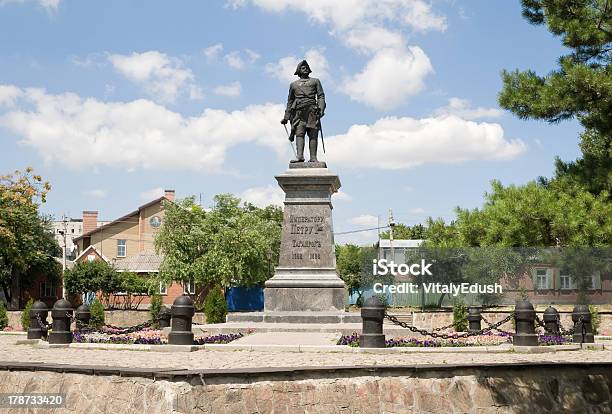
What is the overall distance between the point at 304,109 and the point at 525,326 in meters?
8.59

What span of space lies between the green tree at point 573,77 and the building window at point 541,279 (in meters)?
10.4

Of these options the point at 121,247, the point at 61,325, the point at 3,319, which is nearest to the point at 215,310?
the point at 3,319

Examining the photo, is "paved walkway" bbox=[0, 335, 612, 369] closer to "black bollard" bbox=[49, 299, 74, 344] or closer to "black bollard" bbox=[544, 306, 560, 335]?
"black bollard" bbox=[49, 299, 74, 344]

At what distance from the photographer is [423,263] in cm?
2767

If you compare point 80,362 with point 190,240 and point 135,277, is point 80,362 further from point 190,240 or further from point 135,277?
point 135,277

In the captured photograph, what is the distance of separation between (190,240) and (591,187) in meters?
25.8

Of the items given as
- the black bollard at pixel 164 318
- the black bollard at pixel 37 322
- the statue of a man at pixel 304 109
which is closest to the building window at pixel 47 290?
the black bollard at pixel 164 318

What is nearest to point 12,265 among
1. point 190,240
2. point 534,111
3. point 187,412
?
point 190,240

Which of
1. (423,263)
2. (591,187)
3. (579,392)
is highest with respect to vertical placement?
(591,187)

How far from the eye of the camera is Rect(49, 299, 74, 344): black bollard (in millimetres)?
14578

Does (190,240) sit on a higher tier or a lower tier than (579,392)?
higher

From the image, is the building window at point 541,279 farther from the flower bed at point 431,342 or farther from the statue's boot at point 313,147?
the statue's boot at point 313,147

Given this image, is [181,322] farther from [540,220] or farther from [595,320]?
[540,220]

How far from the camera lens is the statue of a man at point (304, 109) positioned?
64.5 ft
